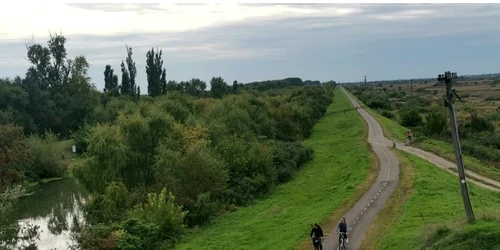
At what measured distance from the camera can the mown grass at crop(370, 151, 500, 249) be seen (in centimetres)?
2267

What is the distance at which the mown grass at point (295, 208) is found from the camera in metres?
28.9

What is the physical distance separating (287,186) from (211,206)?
1174 centimetres

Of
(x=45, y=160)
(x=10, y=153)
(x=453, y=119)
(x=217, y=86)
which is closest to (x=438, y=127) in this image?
(x=453, y=119)

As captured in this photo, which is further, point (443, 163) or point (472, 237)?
point (443, 163)

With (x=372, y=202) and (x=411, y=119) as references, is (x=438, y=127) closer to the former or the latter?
(x=411, y=119)

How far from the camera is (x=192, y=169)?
37875 mm

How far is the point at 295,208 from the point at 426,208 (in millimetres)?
10750

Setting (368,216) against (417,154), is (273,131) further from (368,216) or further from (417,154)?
(368,216)

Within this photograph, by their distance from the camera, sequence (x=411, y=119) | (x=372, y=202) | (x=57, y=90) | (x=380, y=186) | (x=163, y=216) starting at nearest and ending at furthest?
(x=372, y=202) < (x=163, y=216) < (x=380, y=186) < (x=411, y=119) < (x=57, y=90)

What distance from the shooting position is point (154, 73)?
332ft

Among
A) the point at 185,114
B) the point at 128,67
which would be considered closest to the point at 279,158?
the point at 185,114

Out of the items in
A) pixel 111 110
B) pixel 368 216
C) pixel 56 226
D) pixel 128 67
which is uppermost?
pixel 128 67

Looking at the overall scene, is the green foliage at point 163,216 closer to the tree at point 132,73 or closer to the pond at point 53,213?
the pond at point 53,213

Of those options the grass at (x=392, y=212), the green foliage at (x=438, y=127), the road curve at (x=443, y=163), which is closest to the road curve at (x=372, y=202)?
the grass at (x=392, y=212)
